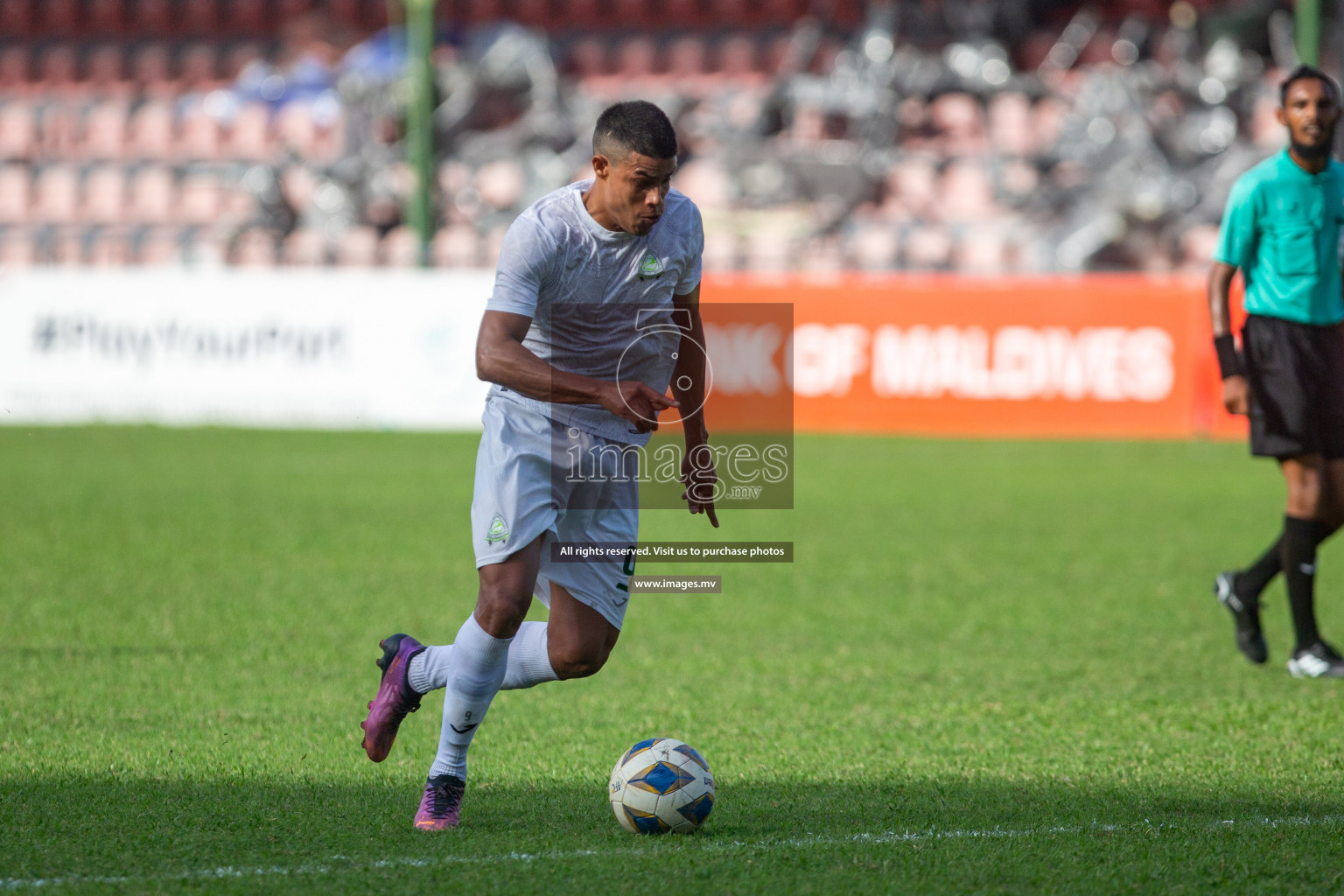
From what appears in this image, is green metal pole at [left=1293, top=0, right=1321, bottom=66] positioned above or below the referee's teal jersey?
above

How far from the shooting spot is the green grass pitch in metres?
3.88

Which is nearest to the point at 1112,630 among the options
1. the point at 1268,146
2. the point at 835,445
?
the point at 835,445

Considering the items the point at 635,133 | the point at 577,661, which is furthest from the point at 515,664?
the point at 635,133

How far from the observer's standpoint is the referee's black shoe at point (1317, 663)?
6410 mm

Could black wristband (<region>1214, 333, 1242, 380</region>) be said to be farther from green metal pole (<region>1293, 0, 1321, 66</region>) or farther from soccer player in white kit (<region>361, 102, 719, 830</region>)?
green metal pole (<region>1293, 0, 1321, 66</region>)

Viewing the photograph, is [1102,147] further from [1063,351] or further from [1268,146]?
[1063,351]

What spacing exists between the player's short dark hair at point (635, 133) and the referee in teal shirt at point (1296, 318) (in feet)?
10.1

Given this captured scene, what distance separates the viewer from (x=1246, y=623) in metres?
6.75

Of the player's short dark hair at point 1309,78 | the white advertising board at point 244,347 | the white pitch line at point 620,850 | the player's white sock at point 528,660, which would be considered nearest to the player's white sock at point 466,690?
the player's white sock at point 528,660

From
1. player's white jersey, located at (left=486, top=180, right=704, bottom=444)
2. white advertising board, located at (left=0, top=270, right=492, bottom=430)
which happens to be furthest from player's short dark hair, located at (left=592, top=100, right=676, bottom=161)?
white advertising board, located at (left=0, top=270, right=492, bottom=430)

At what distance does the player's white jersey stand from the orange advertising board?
10.8m

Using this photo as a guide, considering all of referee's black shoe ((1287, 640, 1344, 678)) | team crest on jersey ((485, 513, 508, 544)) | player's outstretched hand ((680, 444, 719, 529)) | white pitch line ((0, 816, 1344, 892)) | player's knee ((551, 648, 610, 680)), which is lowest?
referee's black shoe ((1287, 640, 1344, 678))

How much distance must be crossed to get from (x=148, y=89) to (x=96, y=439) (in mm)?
16127

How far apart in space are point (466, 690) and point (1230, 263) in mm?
3806
